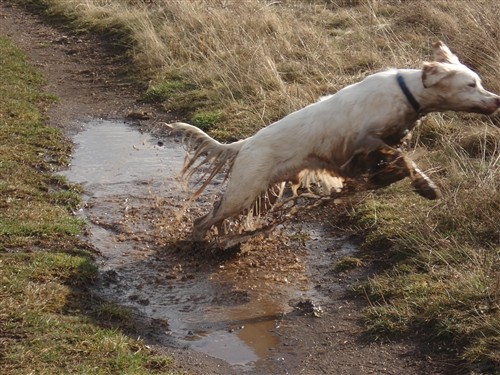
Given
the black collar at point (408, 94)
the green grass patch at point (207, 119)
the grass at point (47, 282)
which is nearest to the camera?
the grass at point (47, 282)

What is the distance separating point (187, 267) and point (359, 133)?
1877 mm

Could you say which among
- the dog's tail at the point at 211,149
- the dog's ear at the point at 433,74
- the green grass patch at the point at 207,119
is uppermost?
the dog's ear at the point at 433,74

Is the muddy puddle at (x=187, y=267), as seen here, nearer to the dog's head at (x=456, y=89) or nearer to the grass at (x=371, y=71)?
the grass at (x=371, y=71)

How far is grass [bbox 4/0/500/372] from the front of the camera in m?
6.15

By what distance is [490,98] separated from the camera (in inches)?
254

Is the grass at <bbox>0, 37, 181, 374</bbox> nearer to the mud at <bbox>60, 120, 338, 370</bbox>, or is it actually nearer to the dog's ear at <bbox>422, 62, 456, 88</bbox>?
the mud at <bbox>60, 120, 338, 370</bbox>

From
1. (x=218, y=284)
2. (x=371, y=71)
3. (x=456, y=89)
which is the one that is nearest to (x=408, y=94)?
(x=456, y=89)

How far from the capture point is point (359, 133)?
6652 millimetres

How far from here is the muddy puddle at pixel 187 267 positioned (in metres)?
6.30

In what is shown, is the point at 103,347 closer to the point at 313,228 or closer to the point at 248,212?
the point at 248,212

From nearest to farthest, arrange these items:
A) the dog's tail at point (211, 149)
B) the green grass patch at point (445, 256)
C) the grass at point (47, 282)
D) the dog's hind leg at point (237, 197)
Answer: the grass at point (47, 282) < the green grass patch at point (445, 256) < the dog's hind leg at point (237, 197) < the dog's tail at point (211, 149)

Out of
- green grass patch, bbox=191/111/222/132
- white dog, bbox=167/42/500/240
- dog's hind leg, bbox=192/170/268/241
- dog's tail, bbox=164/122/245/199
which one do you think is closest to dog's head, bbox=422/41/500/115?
white dog, bbox=167/42/500/240

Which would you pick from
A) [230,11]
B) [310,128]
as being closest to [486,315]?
[310,128]

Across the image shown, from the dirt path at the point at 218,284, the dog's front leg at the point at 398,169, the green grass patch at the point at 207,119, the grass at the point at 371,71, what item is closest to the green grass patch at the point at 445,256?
the grass at the point at 371,71
